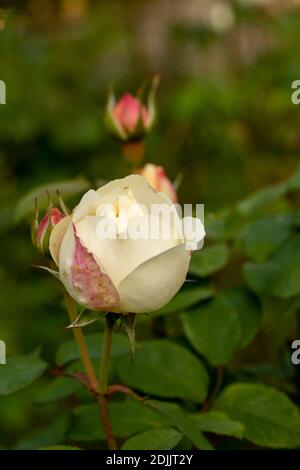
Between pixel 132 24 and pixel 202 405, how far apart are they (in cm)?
228

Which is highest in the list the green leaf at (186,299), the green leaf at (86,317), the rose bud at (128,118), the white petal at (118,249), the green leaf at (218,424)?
the rose bud at (128,118)

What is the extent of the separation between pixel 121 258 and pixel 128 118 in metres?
0.38

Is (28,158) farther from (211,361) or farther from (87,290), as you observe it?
(87,290)

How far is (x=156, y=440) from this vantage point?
48 cm

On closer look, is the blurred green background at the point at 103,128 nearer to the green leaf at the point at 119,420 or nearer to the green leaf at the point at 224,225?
the green leaf at the point at 224,225

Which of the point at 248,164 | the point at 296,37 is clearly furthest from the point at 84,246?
the point at 296,37

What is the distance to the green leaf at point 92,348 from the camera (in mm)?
547

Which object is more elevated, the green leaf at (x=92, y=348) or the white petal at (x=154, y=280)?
the white petal at (x=154, y=280)

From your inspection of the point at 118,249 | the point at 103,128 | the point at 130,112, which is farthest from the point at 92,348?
the point at 103,128

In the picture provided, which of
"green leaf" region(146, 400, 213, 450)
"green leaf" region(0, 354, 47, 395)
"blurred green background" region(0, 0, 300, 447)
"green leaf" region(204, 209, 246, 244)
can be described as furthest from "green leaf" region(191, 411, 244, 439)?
"blurred green background" region(0, 0, 300, 447)

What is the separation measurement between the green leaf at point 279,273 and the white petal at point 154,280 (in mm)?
224

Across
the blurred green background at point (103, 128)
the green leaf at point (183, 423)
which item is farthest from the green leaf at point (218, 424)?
the blurred green background at point (103, 128)

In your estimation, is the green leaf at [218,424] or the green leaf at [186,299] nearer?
the green leaf at [218,424]

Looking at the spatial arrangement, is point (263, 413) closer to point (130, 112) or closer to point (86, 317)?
point (86, 317)
